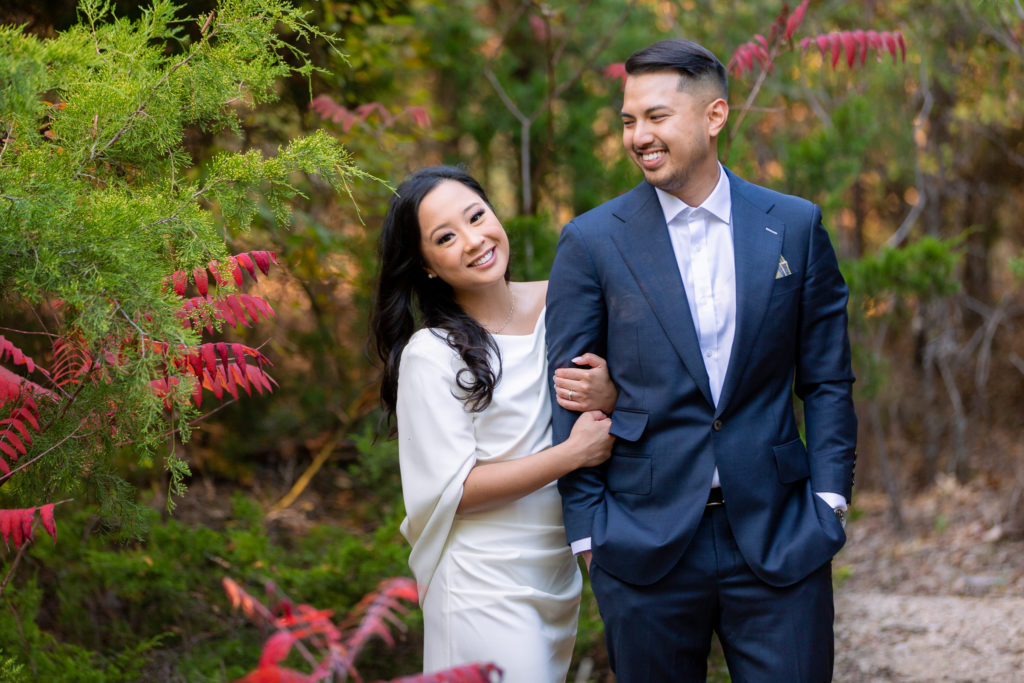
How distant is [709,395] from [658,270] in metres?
0.35

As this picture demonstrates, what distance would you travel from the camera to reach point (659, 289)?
2.52m

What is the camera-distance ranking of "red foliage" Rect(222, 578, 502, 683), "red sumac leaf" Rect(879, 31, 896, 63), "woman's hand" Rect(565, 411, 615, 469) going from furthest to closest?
"red sumac leaf" Rect(879, 31, 896, 63) → "woman's hand" Rect(565, 411, 615, 469) → "red foliage" Rect(222, 578, 502, 683)

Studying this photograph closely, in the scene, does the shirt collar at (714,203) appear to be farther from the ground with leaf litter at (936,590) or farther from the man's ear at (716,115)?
the ground with leaf litter at (936,590)

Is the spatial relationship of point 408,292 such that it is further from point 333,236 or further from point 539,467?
point 333,236

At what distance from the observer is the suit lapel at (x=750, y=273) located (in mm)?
2461

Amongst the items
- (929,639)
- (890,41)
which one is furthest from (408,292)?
(929,639)

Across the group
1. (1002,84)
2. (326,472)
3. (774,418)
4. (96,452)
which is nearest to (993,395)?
(1002,84)

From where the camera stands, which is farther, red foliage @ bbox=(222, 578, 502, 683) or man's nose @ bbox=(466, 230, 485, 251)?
man's nose @ bbox=(466, 230, 485, 251)

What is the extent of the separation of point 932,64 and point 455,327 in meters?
5.93

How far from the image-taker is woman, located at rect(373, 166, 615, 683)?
8.59 feet

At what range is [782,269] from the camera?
99.1 inches

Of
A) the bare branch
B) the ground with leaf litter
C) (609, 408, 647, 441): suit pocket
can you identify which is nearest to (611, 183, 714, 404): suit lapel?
(609, 408, 647, 441): suit pocket

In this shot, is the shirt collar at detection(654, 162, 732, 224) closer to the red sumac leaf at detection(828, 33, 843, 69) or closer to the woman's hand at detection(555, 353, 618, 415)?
the woman's hand at detection(555, 353, 618, 415)

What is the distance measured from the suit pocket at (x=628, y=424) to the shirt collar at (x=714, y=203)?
20.8 inches
